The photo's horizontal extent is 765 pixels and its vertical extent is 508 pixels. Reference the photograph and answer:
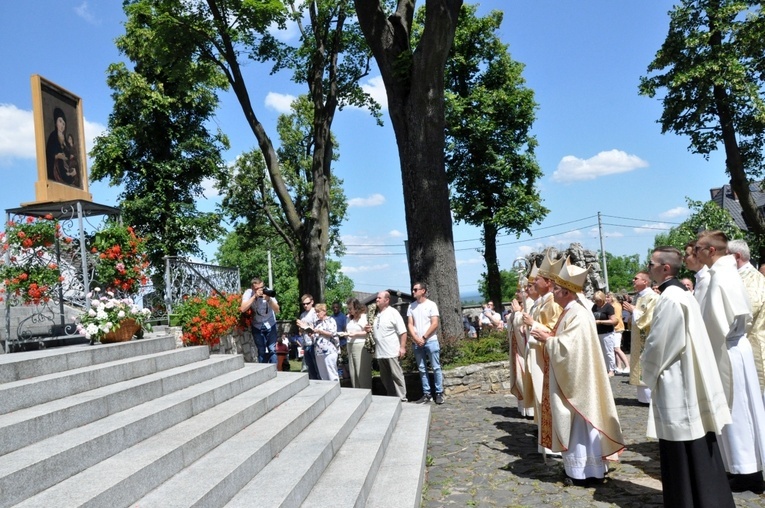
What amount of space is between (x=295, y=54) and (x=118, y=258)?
11.0 metres

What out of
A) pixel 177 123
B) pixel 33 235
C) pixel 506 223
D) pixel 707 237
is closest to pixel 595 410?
pixel 707 237

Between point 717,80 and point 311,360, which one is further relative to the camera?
point 717,80

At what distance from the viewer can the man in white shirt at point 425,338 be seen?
10.8 m

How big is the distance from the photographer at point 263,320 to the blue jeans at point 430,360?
2.68 metres

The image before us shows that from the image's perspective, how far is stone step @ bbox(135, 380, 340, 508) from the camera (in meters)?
4.24

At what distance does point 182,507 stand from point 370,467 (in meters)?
2.36

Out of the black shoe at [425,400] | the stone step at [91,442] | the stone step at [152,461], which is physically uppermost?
the stone step at [91,442]

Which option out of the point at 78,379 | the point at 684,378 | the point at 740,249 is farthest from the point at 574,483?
the point at 78,379

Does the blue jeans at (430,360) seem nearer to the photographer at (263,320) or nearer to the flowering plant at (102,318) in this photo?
the photographer at (263,320)

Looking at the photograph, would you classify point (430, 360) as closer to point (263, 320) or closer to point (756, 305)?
point (263, 320)

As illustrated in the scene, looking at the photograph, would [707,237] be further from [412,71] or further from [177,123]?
[177,123]

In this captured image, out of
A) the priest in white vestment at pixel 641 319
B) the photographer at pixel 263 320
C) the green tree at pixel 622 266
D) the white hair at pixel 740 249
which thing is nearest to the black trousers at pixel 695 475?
the white hair at pixel 740 249

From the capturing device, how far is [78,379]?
5754 mm

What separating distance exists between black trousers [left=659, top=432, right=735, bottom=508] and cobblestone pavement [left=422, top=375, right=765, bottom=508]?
1.81 feet
